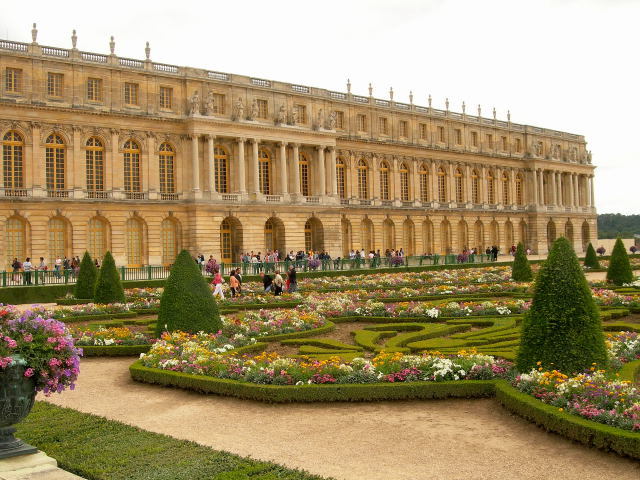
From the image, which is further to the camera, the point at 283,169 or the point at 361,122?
the point at 361,122

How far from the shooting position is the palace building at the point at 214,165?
3972 centimetres

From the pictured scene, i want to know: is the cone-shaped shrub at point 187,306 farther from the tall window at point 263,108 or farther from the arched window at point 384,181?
the arched window at point 384,181

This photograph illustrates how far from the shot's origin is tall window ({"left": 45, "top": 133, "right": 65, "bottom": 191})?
40.5m

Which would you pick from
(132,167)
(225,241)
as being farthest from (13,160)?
(225,241)

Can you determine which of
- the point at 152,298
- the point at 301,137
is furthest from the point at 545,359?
the point at 301,137

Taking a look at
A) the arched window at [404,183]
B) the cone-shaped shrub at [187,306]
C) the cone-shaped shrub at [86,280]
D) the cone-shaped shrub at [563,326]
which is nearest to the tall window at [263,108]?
the arched window at [404,183]

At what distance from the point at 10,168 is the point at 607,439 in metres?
38.6

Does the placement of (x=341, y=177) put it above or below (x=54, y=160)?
above

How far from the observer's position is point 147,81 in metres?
43.7

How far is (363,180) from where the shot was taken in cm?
5681

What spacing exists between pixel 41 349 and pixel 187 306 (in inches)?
296

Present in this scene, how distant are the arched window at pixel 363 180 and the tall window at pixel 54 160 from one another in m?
24.3

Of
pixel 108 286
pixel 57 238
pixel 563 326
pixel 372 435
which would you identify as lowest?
pixel 372 435

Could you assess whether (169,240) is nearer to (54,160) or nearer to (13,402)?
(54,160)
